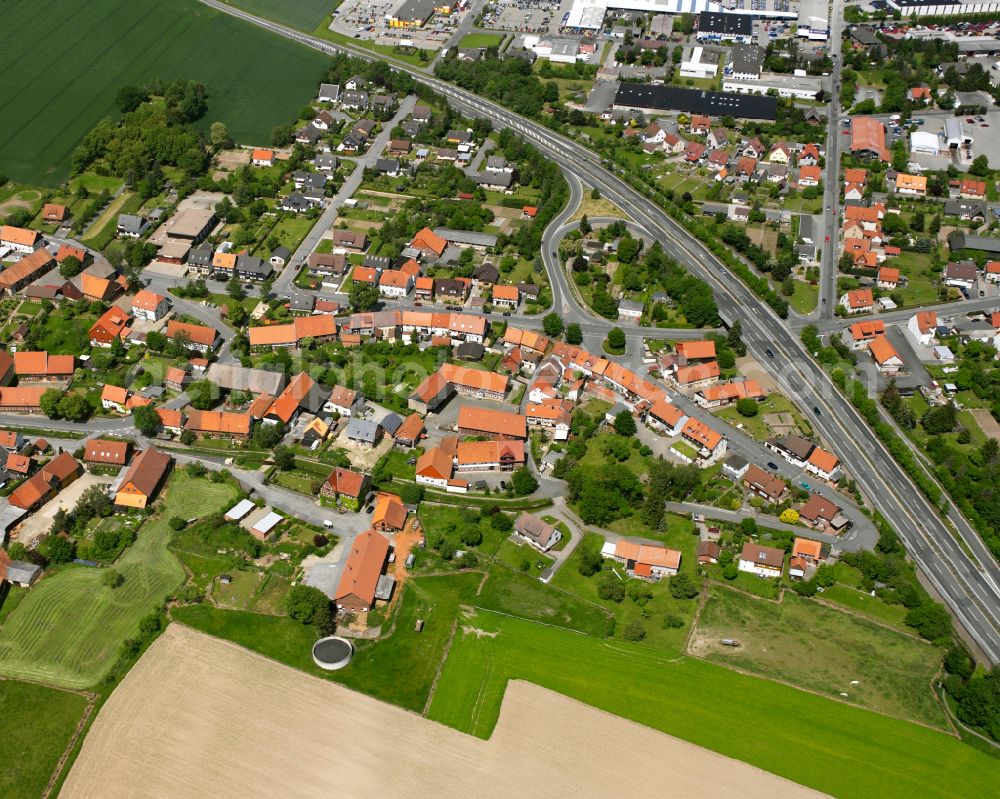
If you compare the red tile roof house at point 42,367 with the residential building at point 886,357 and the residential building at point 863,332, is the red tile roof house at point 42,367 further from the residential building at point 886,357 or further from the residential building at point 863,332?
the residential building at point 886,357

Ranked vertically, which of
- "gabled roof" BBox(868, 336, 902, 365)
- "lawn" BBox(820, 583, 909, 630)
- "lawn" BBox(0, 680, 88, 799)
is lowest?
"lawn" BBox(0, 680, 88, 799)

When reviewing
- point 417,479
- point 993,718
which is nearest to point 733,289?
point 417,479

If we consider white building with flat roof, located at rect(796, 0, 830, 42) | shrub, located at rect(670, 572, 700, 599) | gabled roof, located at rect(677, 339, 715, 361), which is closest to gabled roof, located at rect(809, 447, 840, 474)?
gabled roof, located at rect(677, 339, 715, 361)

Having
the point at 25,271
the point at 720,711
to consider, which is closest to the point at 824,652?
the point at 720,711

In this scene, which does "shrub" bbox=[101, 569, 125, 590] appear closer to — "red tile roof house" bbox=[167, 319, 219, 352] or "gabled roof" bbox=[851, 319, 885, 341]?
"red tile roof house" bbox=[167, 319, 219, 352]

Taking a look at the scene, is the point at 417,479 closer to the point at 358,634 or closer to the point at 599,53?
the point at 358,634

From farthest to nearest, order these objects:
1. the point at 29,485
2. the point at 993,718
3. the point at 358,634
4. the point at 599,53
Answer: the point at 599,53 < the point at 29,485 < the point at 358,634 < the point at 993,718

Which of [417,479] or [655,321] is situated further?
[655,321]
